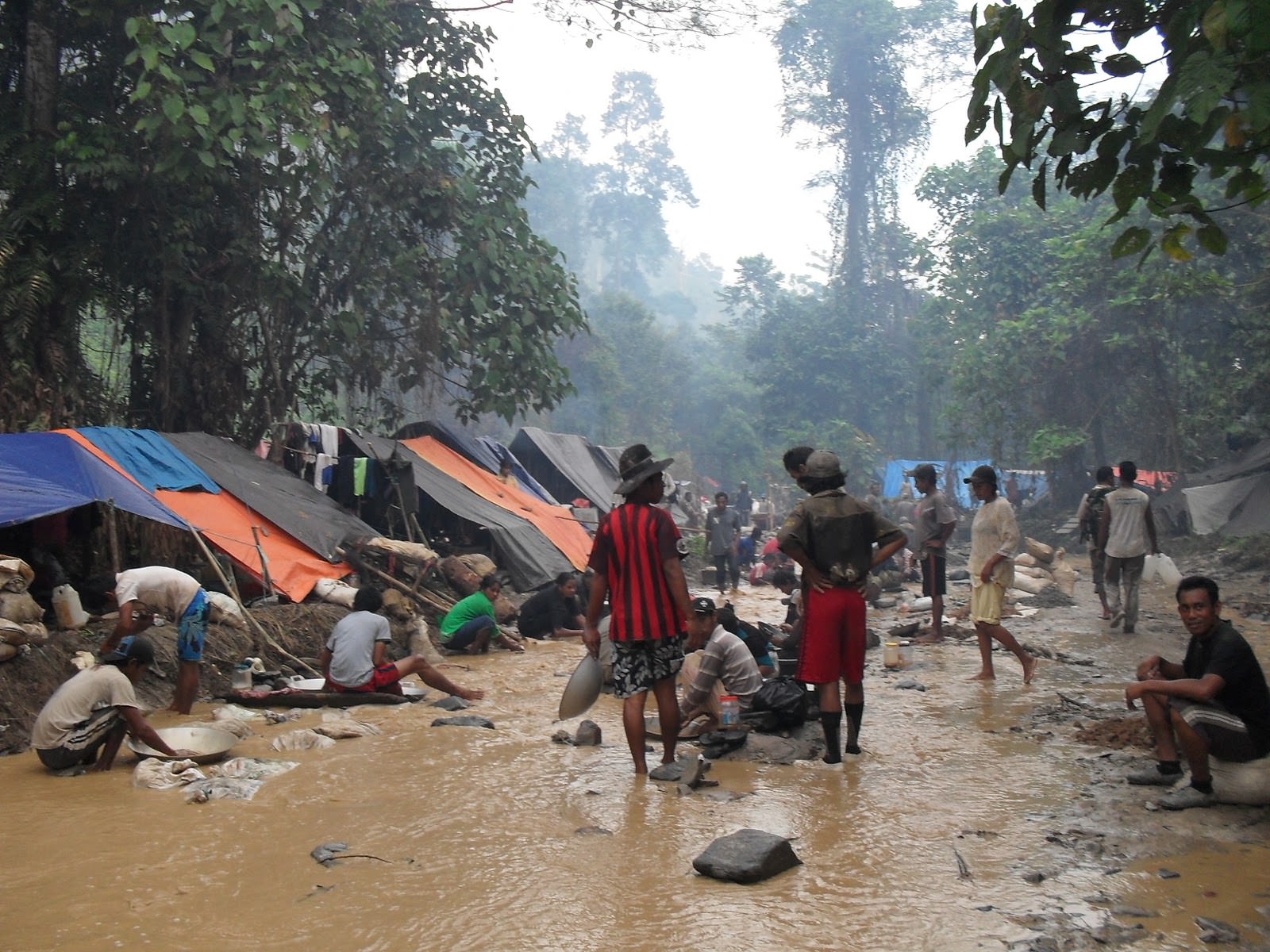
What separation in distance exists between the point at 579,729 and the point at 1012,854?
2978 millimetres

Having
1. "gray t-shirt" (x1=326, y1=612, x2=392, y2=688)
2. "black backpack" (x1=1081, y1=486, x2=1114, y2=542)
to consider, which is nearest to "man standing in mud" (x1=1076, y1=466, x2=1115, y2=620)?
"black backpack" (x1=1081, y1=486, x2=1114, y2=542)

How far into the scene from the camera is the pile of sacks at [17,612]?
22.6ft

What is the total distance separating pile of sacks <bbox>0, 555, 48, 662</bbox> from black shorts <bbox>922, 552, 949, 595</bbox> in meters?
7.56

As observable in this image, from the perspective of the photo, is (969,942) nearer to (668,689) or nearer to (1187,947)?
(1187,947)

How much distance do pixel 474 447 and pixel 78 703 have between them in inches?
450

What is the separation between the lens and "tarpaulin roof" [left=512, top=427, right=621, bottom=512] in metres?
20.4

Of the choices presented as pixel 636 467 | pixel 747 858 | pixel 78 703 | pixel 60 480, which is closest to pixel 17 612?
pixel 78 703

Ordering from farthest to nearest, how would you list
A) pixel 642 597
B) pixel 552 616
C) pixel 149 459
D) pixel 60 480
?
1. pixel 552 616
2. pixel 149 459
3. pixel 60 480
4. pixel 642 597

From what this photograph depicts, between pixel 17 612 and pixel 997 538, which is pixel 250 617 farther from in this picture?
pixel 997 538

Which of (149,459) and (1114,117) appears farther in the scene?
(149,459)

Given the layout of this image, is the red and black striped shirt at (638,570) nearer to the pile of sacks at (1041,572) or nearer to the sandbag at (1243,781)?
the sandbag at (1243,781)

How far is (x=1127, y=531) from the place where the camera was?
10.2 meters

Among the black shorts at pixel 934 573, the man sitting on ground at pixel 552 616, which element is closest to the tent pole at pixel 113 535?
the man sitting on ground at pixel 552 616

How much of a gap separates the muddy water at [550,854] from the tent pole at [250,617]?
220 cm
